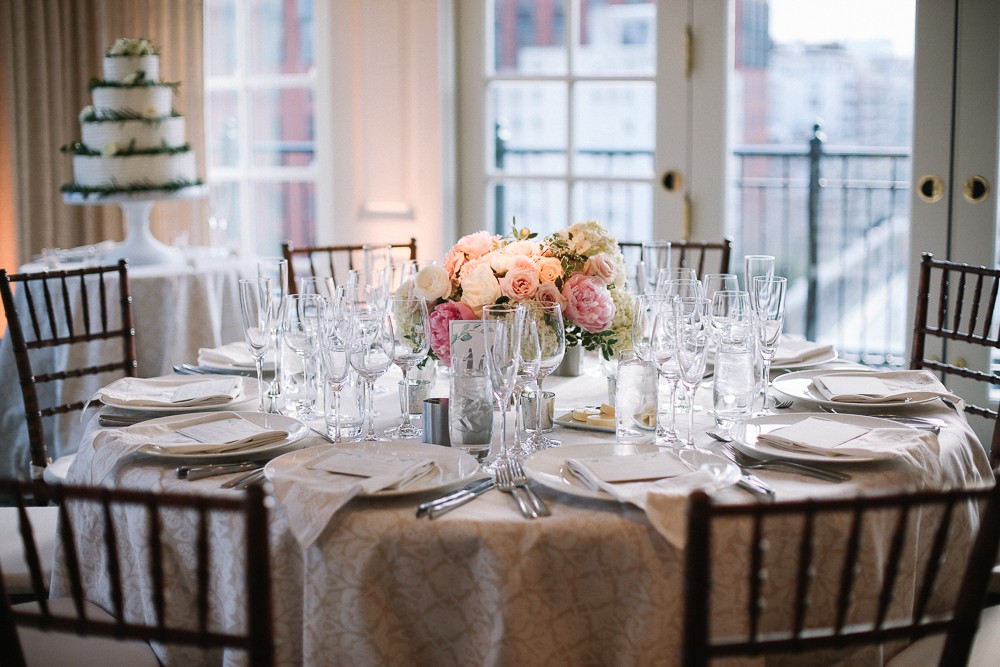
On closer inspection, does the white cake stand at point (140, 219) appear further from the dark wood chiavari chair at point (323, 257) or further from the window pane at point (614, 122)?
the window pane at point (614, 122)

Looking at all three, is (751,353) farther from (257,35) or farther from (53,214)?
(53,214)

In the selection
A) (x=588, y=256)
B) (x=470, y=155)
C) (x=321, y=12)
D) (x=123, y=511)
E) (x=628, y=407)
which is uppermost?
(x=321, y=12)

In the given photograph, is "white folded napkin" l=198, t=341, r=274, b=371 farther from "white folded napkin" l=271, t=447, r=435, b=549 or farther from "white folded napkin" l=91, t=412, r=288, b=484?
"white folded napkin" l=271, t=447, r=435, b=549

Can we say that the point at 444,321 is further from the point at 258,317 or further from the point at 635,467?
the point at 635,467

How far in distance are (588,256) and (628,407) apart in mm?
308

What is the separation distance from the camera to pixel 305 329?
1749 millimetres

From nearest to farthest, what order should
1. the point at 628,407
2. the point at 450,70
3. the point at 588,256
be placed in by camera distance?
the point at 628,407 → the point at 588,256 → the point at 450,70

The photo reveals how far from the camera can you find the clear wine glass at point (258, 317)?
5.69ft

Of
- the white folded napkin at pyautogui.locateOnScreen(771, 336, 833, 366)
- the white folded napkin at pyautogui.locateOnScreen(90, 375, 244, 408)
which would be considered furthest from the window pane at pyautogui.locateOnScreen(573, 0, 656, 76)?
the white folded napkin at pyautogui.locateOnScreen(90, 375, 244, 408)

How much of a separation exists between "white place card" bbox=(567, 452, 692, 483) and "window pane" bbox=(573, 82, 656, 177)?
2.38 m

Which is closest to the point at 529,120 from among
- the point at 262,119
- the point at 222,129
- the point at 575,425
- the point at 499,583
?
the point at 262,119

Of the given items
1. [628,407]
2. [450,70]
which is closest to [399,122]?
[450,70]

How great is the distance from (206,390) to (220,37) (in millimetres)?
3054

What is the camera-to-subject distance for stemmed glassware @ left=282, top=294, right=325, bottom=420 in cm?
174
